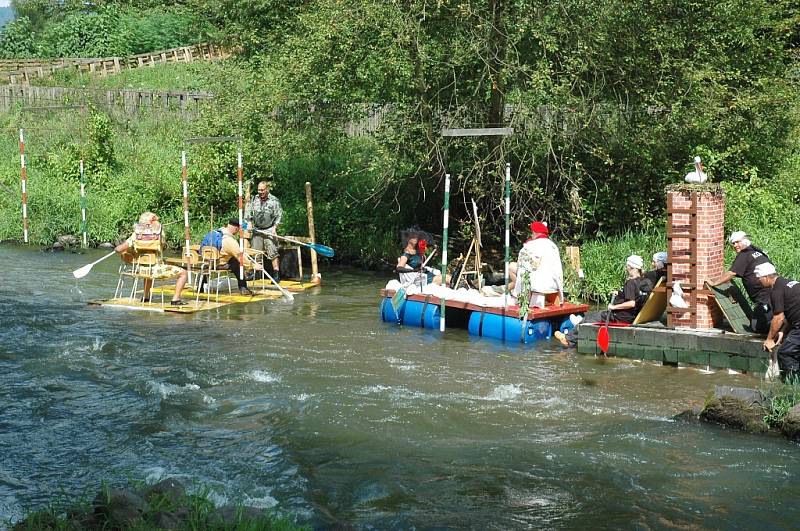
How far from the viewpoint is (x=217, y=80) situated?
1044 inches

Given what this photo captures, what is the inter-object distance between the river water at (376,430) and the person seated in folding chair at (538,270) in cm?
84

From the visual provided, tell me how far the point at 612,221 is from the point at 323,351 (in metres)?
8.22

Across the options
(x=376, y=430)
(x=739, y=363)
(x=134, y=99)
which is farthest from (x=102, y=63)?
(x=376, y=430)

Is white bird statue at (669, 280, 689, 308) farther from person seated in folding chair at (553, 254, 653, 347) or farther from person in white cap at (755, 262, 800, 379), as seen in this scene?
person in white cap at (755, 262, 800, 379)

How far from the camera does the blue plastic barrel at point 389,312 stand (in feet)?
58.4

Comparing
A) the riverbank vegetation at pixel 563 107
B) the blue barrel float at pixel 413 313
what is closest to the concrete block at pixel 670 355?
the blue barrel float at pixel 413 313

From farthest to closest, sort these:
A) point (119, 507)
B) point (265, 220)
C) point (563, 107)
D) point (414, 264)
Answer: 1. point (265, 220)
2. point (563, 107)
3. point (414, 264)
4. point (119, 507)

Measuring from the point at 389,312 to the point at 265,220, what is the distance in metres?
4.54

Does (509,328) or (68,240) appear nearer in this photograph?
(509,328)

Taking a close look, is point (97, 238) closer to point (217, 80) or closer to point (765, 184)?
point (217, 80)

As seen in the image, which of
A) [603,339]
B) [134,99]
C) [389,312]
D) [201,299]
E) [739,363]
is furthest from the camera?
[134,99]

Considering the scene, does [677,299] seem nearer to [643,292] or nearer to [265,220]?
[643,292]

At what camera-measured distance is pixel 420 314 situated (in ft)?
57.6

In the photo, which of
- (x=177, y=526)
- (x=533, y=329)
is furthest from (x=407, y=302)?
(x=177, y=526)
